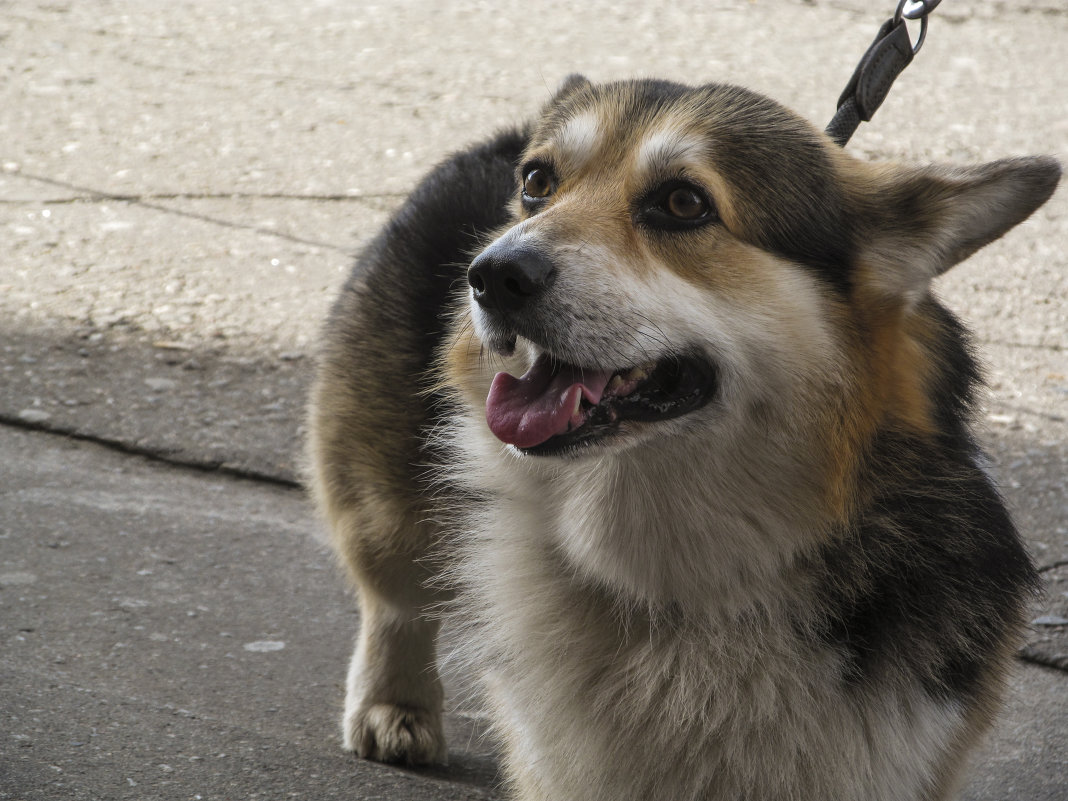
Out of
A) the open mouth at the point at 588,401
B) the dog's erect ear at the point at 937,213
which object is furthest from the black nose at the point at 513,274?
the dog's erect ear at the point at 937,213

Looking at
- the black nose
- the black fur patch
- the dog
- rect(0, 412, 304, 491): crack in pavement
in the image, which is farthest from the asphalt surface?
the black nose

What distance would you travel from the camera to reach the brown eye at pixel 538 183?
2.66 metres

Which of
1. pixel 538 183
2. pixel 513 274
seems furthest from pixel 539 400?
pixel 538 183

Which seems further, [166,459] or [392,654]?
[166,459]

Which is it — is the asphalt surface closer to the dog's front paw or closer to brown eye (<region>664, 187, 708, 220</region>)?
the dog's front paw

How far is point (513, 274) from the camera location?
223 cm

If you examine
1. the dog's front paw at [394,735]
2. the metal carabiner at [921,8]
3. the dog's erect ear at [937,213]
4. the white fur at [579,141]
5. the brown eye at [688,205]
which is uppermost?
the metal carabiner at [921,8]

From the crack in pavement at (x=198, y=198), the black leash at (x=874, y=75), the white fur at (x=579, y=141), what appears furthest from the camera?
the crack in pavement at (x=198, y=198)

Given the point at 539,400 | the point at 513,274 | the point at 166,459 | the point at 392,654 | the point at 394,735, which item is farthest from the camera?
the point at 166,459

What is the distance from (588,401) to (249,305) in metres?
3.14

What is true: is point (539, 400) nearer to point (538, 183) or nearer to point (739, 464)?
point (739, 464)

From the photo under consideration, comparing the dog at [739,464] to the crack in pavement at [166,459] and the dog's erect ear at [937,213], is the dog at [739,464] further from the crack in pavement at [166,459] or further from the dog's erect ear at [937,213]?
the crack in pavement at [166,459]

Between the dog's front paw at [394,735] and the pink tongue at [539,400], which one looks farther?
the dog's front paw at [394,735]

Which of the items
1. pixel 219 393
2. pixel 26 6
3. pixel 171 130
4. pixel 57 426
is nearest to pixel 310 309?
pixel 219 393
